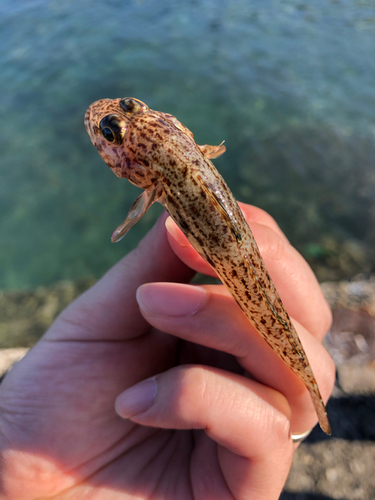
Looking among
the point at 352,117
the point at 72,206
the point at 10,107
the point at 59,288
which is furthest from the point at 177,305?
the point at 10,107

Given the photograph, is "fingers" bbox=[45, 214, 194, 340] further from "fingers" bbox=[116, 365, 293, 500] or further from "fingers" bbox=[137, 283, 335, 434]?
"fingers" bbox=[116, 365, 293, 500]

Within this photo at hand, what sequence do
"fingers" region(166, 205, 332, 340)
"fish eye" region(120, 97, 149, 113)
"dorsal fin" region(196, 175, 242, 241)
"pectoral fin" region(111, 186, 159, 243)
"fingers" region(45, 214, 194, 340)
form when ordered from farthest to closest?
"fingers" region(45, 214, 194, 340), "fingers" region(166, 205, 332, 340), "fish eye" region(120, 97, 149, 113), "pectoral fin" region(111, 186, 159, 243), "dorsal fin" region(196, 175, 242, 241)

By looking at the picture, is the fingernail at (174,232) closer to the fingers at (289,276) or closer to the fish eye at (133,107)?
the fingers at (289,276)

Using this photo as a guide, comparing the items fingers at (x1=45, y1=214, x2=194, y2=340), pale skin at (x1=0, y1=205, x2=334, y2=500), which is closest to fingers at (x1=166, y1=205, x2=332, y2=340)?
pale skin at (x1=0, y1=205, x2=334, y2=500)

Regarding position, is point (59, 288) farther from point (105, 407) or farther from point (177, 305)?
point (177, 305)

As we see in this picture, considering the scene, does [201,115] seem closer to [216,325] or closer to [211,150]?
[211,150]

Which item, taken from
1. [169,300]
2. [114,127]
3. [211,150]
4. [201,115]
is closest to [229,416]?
[169,300]

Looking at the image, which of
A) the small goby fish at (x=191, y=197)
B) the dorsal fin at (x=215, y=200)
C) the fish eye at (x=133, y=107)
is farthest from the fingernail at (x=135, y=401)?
the fish eye at (x=133, y=107)
